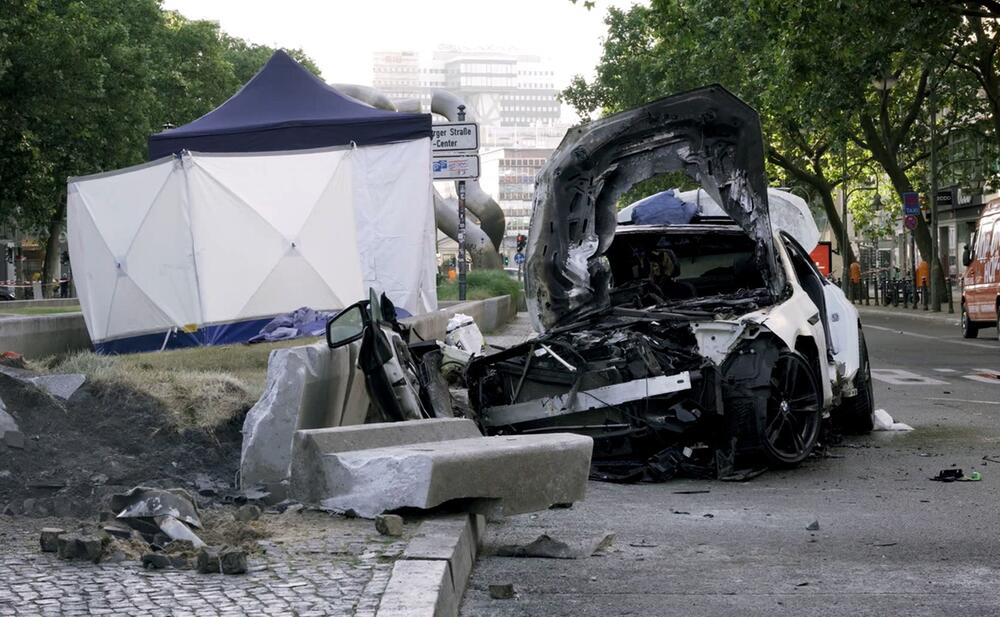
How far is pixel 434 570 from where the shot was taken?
16.0 feet

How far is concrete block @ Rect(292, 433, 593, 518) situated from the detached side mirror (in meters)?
1.56

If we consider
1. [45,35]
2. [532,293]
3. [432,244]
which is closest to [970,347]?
[432,244]

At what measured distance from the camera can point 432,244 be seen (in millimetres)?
19609

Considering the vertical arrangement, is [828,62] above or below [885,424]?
above

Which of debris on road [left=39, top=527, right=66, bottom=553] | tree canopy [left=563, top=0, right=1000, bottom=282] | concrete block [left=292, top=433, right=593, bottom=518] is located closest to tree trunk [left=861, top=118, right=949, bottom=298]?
tree canopy [left=563, top=0, right=1000, bottom=282]

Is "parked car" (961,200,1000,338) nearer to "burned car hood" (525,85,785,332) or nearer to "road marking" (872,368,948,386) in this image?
"road marking" (872,368,948,386)

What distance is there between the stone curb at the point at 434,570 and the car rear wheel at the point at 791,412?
327 cm

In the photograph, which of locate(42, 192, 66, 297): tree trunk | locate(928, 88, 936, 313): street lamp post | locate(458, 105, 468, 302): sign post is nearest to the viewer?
locate(458, 105, 468, 302): sign post

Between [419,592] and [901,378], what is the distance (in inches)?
533

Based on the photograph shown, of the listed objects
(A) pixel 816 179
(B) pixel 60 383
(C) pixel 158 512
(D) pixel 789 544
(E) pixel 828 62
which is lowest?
(D) pixel 789 544

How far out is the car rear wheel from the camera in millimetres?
8992

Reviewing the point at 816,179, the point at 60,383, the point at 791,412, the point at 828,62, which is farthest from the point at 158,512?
the point at 816,179

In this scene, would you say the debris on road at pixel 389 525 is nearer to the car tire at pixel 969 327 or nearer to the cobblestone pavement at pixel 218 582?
the cobblestone pavement at pixel 218 582

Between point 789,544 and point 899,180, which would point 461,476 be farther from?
point 899,180
